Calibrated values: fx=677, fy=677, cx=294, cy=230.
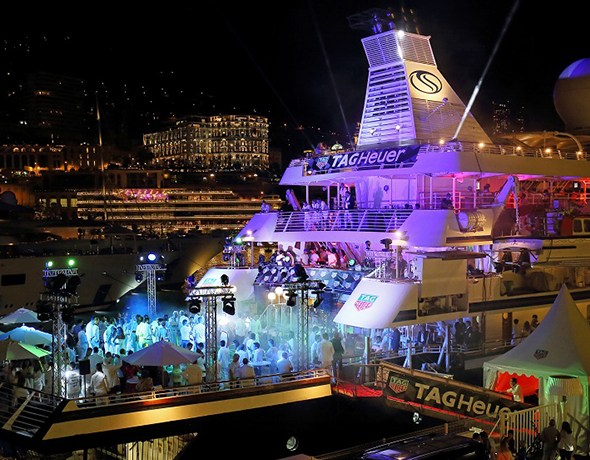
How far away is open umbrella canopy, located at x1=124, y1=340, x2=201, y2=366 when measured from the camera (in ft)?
46.9

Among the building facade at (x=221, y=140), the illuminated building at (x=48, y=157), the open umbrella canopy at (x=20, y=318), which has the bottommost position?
the open umbrella canopy at (x=20, y=318)

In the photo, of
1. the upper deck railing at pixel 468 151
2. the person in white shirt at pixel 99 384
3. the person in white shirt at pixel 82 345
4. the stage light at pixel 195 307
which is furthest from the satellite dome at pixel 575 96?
the person in white shirt at pixel 99 384

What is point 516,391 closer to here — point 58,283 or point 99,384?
point 99,384

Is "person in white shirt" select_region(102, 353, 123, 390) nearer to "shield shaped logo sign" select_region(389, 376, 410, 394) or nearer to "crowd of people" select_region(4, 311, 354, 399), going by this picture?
"crowd of people" select_region(4, 311, 354, 399)

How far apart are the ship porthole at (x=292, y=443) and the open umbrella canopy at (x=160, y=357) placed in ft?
9.01

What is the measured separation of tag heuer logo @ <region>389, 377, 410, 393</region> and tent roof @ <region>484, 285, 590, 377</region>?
200 cm

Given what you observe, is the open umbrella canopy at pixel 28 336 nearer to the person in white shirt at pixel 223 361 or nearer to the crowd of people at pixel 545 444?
the person in white shirt at pixel 223 361

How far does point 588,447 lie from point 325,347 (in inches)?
244

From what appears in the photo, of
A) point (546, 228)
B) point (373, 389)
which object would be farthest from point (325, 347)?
point (546, 228)

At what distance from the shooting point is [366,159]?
2212cm

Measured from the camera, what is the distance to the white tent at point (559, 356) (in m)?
13.5

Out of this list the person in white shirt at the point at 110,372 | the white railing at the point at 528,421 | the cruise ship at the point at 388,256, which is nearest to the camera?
the white railing at the point at 528,421

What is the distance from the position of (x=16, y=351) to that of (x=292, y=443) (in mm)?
7102

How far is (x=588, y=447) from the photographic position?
13461 millimetres
